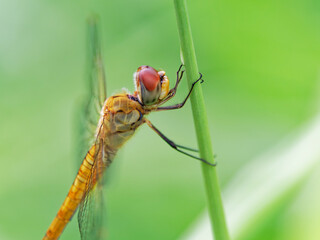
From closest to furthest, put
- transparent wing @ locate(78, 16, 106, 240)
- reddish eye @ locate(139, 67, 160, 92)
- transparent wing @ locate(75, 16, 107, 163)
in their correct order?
reddish eye @ locate(139, 67, 160, 92), transparent wing @ locate(78, 16, 106, 240), transparent wing @ locate(75, 16, 107, 163)

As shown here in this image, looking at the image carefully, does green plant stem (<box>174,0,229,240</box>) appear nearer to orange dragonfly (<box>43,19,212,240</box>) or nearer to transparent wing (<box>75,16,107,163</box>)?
orange dragonfly (<box>43,19,212,240</box>)

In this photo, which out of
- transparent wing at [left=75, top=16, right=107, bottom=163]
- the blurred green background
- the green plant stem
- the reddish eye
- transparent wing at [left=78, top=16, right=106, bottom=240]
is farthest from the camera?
the blurred green background

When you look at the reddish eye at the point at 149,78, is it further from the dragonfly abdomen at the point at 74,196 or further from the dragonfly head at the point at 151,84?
the dragonfly abdomen at the point at 74,196

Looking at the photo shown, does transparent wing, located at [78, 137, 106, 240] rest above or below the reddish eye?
below

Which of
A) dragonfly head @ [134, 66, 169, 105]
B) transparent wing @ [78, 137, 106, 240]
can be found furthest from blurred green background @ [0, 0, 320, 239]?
dragonfly head @ [134, 66, 169, 105]

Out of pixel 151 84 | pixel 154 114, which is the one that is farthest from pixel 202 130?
pixel 154 114

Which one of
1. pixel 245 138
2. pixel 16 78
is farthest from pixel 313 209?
pixel 16 78

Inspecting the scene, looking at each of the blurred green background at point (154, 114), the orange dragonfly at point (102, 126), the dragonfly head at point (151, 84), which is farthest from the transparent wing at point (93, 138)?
the blurred green background at point (154, 114)
